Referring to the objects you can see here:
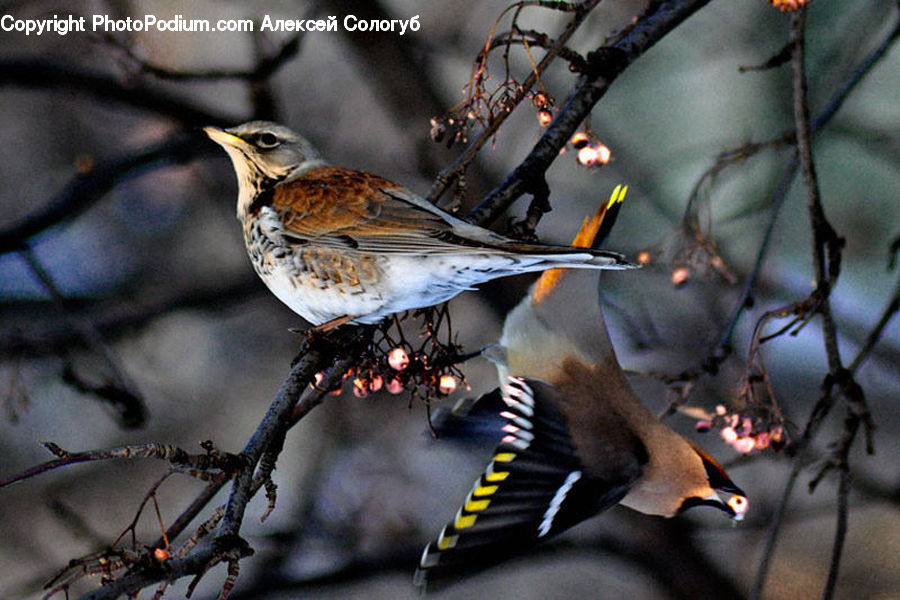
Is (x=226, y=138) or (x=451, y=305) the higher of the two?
(x=226, y=138)

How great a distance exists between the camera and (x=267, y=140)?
1106mm

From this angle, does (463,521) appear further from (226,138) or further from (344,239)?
(226,138)

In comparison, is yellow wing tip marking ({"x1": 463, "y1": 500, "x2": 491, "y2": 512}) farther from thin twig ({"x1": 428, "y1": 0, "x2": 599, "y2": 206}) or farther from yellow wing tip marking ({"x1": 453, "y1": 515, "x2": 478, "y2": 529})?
thin twig ({"x1": 428, "y1": 0, "x2": 599, "y2": 206})

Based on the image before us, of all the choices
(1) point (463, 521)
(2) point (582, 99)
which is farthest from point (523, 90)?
(1) point (463, 521)

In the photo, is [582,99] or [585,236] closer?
[582,99]

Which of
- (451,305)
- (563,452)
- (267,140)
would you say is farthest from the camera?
(451,305)

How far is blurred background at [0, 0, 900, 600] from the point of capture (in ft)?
7.06

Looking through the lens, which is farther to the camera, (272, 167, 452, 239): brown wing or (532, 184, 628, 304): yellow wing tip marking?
(532, 184, 628, 304): yellow wing tip marking

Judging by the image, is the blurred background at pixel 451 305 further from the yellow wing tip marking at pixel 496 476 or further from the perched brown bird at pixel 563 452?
→ the yellow wing tip marking at pixel 496 476

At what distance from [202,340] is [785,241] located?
1672mm

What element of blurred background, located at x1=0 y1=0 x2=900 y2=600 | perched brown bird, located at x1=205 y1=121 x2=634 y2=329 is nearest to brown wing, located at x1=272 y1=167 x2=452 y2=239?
perched brown bird, located at x1=205 y1=121 x2=634 y2=329

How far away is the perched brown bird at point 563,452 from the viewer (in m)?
0.89

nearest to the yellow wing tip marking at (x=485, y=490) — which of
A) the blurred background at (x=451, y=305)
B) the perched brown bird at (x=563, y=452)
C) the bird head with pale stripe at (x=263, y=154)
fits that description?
the perched brown bird at (x=563, y=452)

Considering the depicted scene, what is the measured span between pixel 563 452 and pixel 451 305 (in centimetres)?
140
